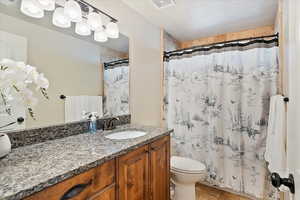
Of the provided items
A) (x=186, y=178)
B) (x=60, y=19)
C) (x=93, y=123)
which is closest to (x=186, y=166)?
(x=186, y=178)

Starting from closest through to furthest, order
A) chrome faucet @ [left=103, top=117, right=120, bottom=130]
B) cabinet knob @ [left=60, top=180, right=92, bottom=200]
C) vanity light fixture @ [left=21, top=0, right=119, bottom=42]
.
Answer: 1. cabinet knob @ [left=60, top=180, right=92, bottom=200]
2. vanity light fixture @ [left=21, top=0, right=119, bottom=42]
3. chrome faucet @ [left=103, top=117, right=120, bottom=130]

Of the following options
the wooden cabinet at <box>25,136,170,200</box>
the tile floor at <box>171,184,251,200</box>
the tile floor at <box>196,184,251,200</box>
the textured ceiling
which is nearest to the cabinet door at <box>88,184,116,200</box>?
the wooden cabinet at <box>25,136,170,200</box>

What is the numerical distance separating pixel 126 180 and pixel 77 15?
4.40 feet

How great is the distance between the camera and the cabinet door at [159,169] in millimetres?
1297

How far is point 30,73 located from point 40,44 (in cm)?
40

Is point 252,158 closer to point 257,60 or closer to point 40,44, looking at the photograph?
point 257,60

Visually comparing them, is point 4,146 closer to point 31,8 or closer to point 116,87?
point 31,8

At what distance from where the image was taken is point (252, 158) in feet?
6.25

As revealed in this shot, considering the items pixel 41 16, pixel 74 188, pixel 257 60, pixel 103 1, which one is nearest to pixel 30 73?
pixel 41 16

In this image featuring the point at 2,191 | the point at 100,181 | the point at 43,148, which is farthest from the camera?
the point at 43,148

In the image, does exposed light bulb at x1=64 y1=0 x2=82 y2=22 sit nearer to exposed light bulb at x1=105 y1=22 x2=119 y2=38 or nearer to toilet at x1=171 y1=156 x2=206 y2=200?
exposed light bulb at x1=105 y1=22 x2=119 y2=38

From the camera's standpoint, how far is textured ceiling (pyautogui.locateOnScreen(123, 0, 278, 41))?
5.98 feet

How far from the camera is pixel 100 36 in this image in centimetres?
159

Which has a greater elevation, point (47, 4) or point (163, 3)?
point (163, 3)
